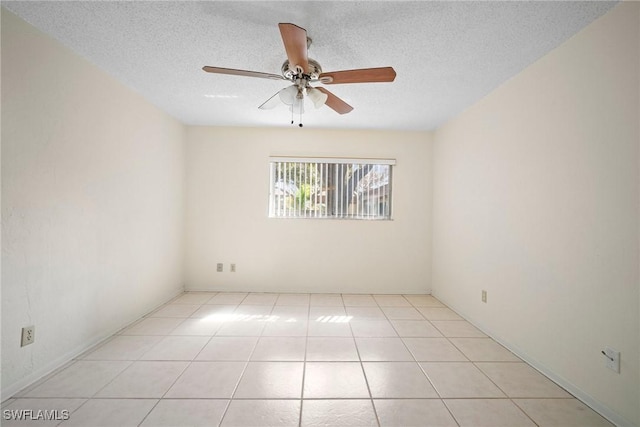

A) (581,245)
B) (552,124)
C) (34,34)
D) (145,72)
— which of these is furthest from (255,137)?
(581,245)

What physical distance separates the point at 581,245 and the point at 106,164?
3.58 m

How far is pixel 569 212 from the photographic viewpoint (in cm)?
175

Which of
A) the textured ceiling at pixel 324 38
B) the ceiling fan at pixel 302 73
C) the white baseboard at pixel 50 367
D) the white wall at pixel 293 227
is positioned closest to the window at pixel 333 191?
the white wall at pixel 293 227

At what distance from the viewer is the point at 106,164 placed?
2.36m

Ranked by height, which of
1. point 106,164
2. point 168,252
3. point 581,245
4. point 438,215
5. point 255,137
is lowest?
point 168,252

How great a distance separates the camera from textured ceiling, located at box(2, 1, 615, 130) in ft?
5.17

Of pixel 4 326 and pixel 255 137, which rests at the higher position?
pixel 255 137

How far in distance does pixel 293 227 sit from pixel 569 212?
2.87 metres

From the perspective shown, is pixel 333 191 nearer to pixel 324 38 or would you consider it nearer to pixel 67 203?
pixel 324 38

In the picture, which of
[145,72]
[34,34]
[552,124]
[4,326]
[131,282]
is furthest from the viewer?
[131,282]

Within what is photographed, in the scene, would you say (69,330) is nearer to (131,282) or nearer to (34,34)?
(131,282)

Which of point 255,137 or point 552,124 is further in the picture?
point 255,137

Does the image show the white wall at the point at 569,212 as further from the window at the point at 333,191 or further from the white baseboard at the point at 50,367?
the white baseboard at the point at 50,367

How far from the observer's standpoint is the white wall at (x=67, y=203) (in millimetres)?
1629
